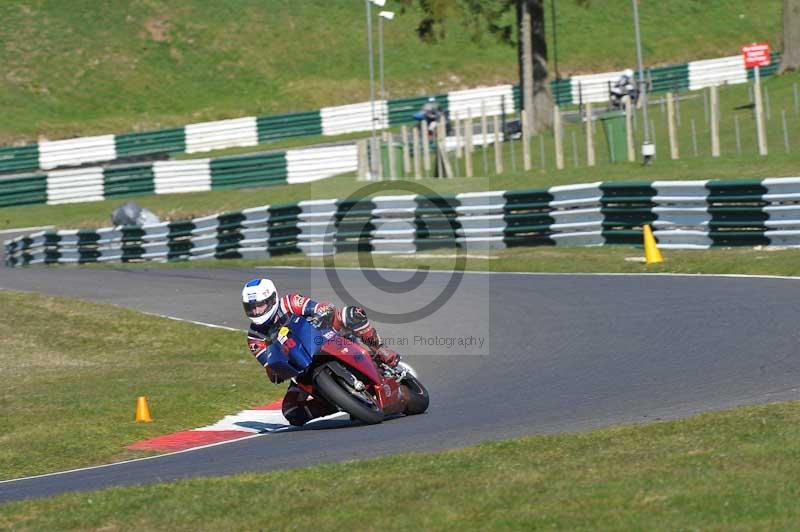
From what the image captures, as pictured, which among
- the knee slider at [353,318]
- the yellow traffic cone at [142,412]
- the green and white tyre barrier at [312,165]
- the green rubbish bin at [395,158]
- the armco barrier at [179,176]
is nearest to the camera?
the knee slider at [353,318]

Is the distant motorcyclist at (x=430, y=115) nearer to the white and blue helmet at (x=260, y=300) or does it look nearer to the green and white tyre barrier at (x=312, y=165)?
the green and white tyre barrier at (x=312, y=165)

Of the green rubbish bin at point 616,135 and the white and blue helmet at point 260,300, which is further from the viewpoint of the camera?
the green rubbish bin at point 616,135

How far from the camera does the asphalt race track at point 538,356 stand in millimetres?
9539

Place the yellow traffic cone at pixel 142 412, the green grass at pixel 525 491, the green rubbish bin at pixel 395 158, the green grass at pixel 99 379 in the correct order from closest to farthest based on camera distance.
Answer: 1. the green grass at pixel 525 491
2. the green grass at pixel 99 379
3. the yellow traffic cone at pixel 142 412
4. the green rubbish bin at pixel 395 158

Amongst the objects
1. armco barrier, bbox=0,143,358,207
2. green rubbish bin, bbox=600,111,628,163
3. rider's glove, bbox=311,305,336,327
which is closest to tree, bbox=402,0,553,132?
armco barrier, bbox=0,143,358,207

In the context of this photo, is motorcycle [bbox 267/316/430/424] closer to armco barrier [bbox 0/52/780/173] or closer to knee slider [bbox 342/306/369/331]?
knee slider [bbox 342/306/369/331]

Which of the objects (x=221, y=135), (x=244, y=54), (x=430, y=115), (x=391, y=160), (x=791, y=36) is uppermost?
(x=244, y=54)

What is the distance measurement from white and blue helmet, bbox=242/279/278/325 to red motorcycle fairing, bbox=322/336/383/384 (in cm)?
52

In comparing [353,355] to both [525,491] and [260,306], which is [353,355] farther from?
[525,491]

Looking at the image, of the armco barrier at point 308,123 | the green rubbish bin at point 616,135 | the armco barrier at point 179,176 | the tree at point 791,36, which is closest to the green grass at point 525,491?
the green rubbish bin at point 616,135

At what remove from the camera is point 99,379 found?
46.7ft

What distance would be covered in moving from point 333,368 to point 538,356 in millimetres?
3496

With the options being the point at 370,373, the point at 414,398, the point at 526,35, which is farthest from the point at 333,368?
the point at 526,35

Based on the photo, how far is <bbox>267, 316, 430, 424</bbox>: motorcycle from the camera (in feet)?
33.6
